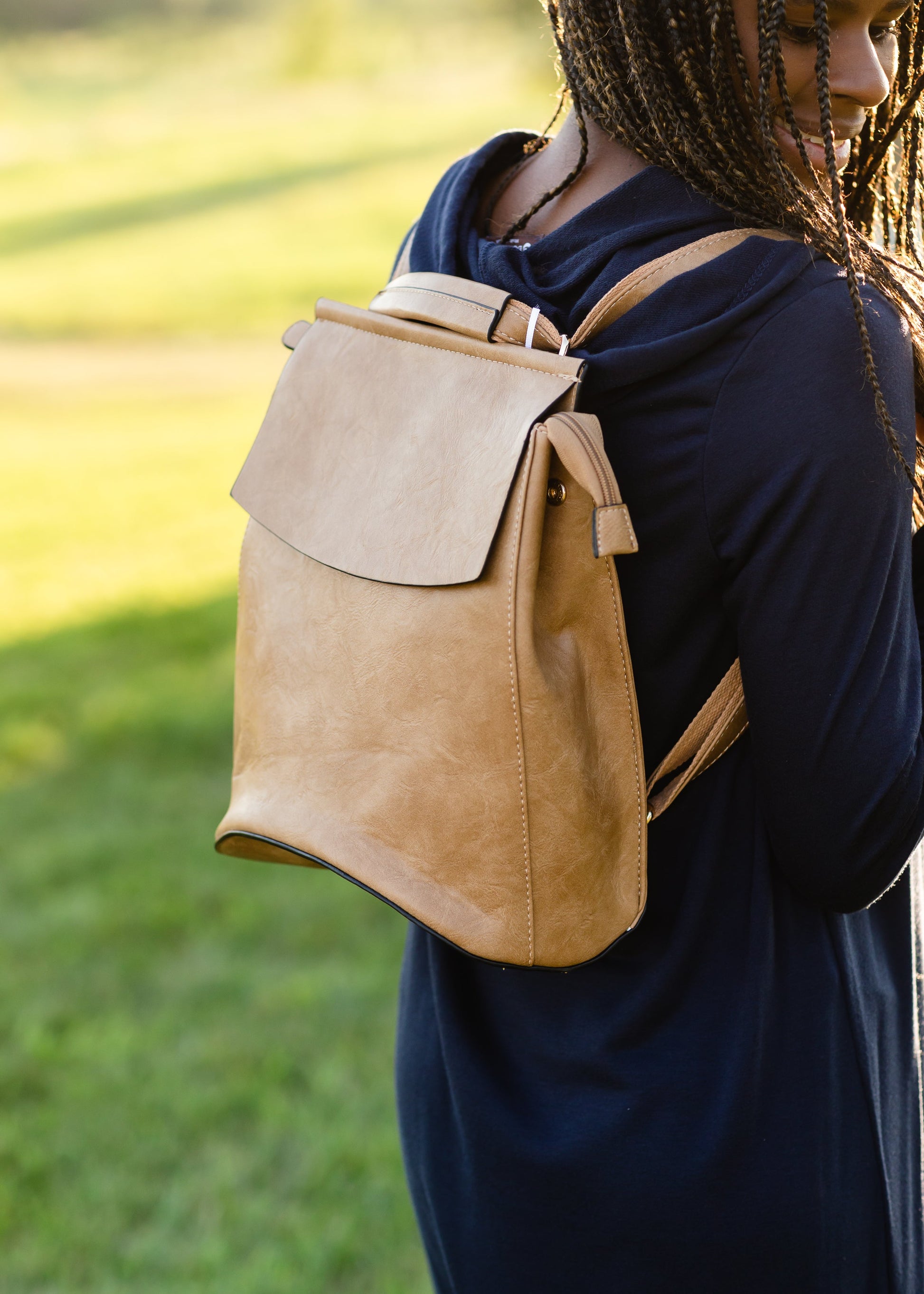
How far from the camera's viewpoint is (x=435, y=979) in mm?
1403

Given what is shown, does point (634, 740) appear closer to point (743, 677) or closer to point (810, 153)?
point (743, 677)

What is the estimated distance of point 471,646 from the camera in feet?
3.66

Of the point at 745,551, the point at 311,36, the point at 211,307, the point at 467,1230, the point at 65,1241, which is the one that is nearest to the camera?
the point at 745,551

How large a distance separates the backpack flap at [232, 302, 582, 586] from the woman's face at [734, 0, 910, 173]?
1.11 feet

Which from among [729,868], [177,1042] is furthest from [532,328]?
[177,1042]

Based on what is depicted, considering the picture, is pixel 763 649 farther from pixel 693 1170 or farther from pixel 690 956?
pixel 693 1170

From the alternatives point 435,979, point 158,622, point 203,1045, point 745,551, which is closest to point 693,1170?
point 435,979

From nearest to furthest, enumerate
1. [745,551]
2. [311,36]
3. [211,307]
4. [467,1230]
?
[745,551]
[467,1230]
[211,307]
[311,36]

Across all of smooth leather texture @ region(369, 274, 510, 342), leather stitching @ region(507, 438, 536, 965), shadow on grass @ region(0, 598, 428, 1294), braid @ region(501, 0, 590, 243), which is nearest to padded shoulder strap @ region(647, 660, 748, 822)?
leather stitching @ region(507, 438, 536, 965)

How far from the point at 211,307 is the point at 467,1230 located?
1781 cm

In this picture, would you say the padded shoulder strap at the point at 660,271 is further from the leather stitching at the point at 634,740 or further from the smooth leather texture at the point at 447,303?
the leather stitching at the point at 634,740

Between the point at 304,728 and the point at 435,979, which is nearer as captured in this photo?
the point at 304,728

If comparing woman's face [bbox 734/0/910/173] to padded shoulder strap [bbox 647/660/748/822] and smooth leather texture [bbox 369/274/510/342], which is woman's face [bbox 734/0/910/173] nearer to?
smooth leather texture [bbox 369/274/510/342]

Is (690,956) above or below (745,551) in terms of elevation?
below
